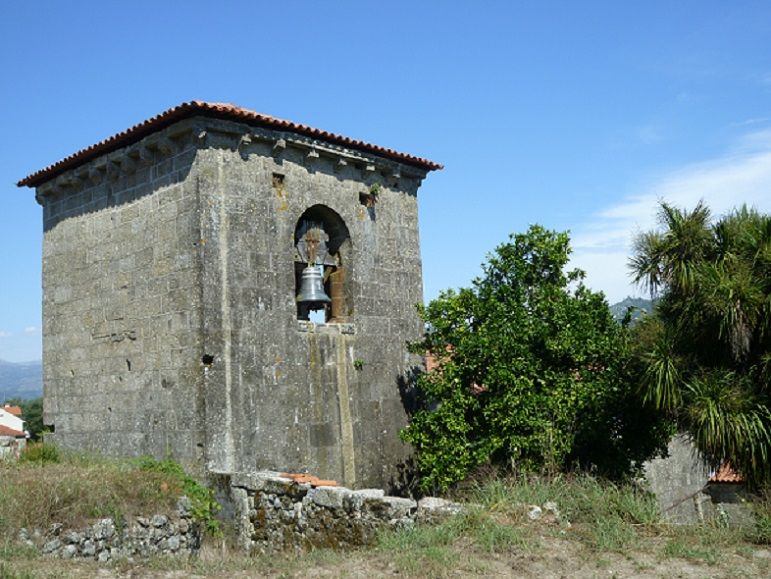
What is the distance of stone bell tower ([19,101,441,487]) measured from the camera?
11.3 meters

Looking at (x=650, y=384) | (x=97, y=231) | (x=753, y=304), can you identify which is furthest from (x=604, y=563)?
(x=97, y=231)

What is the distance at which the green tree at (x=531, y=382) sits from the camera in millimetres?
11766

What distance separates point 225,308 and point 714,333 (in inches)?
266

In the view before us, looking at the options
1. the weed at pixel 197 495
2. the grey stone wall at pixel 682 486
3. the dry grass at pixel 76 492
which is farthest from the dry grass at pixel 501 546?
the grey stone wall at pixel 682 486

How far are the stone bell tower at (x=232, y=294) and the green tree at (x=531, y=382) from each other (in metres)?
1.29

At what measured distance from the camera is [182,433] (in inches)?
Answer: 441

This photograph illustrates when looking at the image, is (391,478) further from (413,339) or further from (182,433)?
(182,433)

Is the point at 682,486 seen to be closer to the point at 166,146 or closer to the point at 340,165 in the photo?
the point at 340,165

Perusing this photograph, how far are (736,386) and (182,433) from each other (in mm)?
7565

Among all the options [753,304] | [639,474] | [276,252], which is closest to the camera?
[753,304]

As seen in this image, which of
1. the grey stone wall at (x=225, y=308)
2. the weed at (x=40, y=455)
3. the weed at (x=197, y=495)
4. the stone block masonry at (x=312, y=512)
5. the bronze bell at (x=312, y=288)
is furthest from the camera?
the bronze bell at (x=312, y=288)

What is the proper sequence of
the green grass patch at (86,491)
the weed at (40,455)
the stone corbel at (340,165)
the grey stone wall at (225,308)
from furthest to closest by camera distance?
the stone corbel at (340,165) → the weed at (40,455) → the grey stone wall at (225,308) → the green grass patch at (86,491)

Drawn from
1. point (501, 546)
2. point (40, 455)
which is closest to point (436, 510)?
point (501, 546)

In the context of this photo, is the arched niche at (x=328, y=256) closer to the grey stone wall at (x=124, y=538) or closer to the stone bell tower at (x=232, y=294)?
the stone bell tower at (x=232, y=294)
